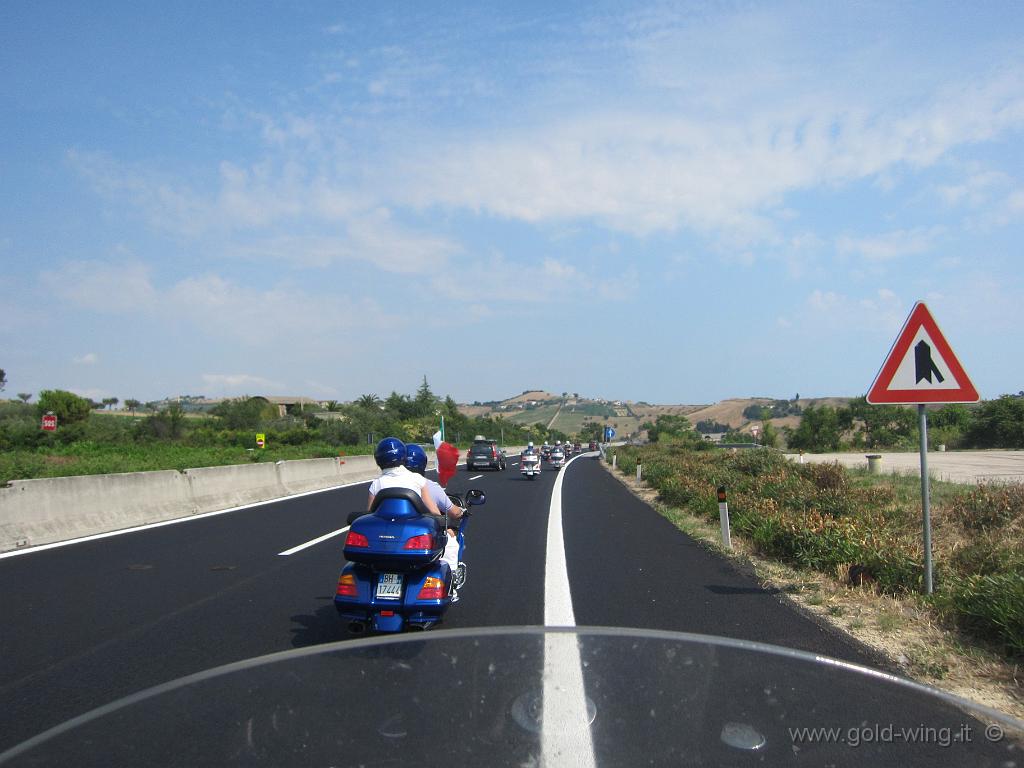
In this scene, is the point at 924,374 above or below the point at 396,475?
above

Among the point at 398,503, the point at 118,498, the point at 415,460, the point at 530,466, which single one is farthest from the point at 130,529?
the point at 530,466

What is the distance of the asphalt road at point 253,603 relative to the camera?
532 centimetres

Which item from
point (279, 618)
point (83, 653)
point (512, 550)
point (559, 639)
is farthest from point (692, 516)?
point (559, 639)

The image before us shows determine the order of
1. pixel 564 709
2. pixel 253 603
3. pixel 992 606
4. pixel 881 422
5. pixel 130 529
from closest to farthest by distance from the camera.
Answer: pixel 564 709, pixel 992 606, pixel 253 603, pixel 130 529, pixel 881 422

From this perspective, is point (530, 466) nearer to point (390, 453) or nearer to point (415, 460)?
point (415, 460)

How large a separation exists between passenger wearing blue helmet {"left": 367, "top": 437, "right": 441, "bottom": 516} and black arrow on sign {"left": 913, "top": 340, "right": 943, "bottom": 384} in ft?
15.6

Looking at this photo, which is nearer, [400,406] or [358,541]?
[358,541]

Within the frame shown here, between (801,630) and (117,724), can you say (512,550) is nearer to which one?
(801,630)

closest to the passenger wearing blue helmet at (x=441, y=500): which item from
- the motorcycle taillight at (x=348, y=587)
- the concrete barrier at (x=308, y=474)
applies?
the motorcycle taillight at (x=348, y=587)

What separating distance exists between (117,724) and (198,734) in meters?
0.23

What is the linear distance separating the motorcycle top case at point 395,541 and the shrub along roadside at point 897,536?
13.7 feet

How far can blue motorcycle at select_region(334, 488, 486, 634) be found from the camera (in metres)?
5.58

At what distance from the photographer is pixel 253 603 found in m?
7.64

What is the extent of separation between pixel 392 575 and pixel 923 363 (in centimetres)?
534
